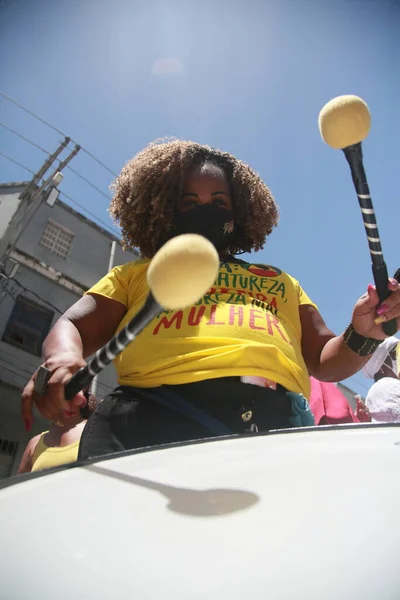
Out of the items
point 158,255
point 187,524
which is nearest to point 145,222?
point 158,255

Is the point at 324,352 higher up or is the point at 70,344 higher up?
Result: the point at 324,352

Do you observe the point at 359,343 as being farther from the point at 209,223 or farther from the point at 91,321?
the point at 91,321

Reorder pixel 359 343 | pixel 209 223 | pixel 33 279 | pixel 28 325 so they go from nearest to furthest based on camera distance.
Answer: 1. pixel 359 343
2. pixel 209 223
3. pixel 28 325
4. pixel 33 279

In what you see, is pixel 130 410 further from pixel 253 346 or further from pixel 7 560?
pixel 7 560

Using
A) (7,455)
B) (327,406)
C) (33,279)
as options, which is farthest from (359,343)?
(33,279)

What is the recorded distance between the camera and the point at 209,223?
56.3 inches

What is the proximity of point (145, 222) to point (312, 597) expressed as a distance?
1.53m

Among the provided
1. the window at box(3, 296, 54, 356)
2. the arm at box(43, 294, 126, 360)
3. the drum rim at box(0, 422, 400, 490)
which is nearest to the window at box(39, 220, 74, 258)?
the window at box(3, 296, 54, 356)

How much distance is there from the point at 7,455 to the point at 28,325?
2.58 metres

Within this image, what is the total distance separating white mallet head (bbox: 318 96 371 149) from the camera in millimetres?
994

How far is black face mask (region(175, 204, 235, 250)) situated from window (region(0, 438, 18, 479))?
7.81 m

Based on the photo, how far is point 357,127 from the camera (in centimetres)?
100

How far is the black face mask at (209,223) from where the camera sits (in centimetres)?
142

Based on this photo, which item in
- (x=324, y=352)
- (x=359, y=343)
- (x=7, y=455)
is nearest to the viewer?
(x=359, y=343)
